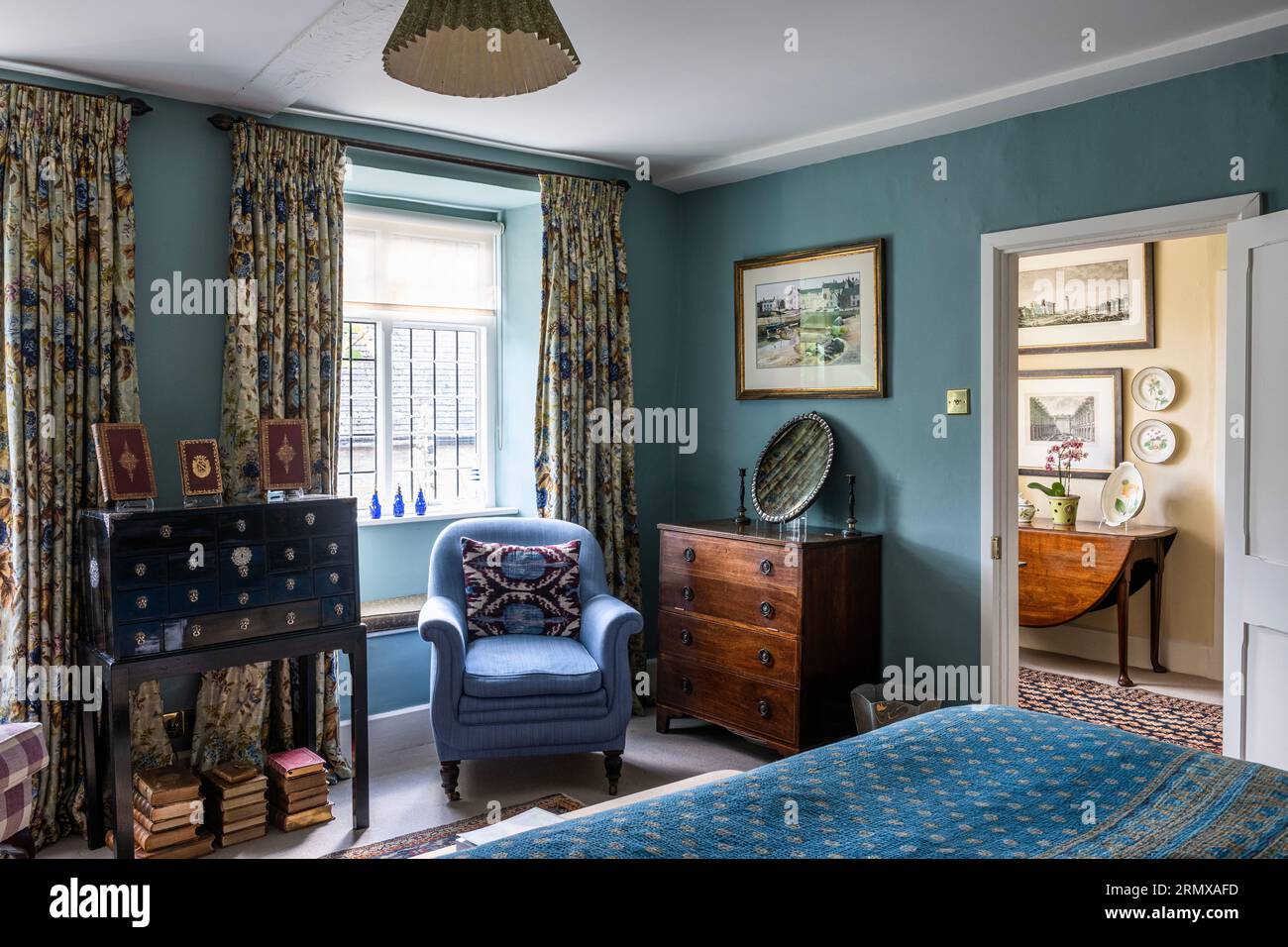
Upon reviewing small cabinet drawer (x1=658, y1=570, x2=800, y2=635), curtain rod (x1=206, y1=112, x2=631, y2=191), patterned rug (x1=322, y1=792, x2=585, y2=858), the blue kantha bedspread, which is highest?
curtain rod (x1=206, y1=112, x2=631, y2=191)

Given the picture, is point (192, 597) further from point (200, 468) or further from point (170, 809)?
point (170, 809)

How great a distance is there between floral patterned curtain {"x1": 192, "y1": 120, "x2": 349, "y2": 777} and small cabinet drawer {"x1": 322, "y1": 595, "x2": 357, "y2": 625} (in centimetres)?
43

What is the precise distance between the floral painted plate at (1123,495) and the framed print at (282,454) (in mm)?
4377

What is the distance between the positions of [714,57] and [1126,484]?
367 cm

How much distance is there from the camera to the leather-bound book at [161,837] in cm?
314

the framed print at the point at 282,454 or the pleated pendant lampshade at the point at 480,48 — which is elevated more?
the pleated pendant lampshade at the point at 480,48

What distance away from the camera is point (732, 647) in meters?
4.15

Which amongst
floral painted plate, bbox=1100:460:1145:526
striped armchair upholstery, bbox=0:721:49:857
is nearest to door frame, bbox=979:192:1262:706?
floral painted plate, bbox=1100:460:1145:526

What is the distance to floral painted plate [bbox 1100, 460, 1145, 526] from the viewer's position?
543cm

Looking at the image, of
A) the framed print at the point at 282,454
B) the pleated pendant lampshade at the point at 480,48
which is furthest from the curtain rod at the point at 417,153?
the pleated pendant lampshade at the point at 480,48

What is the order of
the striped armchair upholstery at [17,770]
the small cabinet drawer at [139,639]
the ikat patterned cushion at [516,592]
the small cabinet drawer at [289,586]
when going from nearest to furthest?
1. the striped armchair upholstery at [17,770]
2. the small cabinet drawer at [139,639]
3. the small cabinet drawer at [289,586]
4. the ikat patterned cushion at [516,592]

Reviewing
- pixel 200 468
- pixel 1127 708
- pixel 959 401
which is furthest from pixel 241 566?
pixel 1127 708

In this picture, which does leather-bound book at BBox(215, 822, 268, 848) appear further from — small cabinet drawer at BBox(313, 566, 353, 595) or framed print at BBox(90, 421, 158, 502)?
framed print at BBox(90, 421, 158, 502)

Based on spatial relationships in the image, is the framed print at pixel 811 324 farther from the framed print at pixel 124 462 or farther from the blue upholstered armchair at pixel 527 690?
the framed print at pixel 124 462
